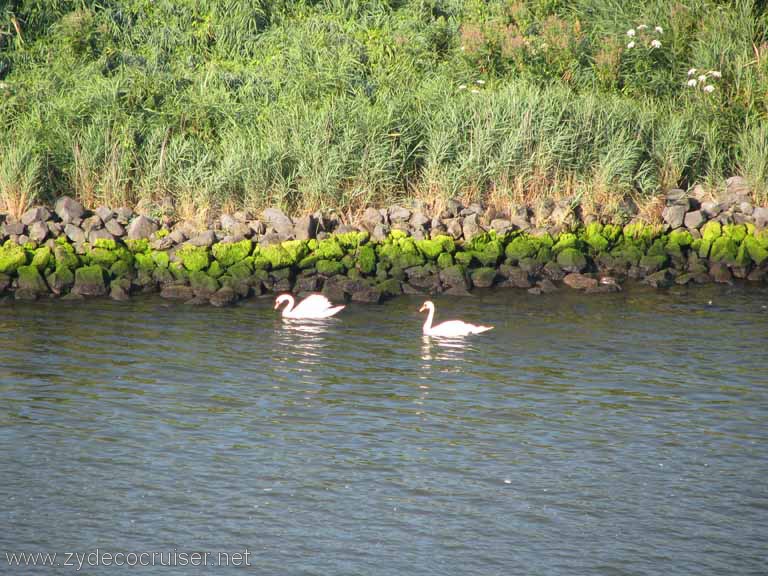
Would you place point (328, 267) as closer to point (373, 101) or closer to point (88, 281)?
point (88, 281)

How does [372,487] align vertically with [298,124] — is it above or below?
below

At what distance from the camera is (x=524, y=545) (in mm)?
8891

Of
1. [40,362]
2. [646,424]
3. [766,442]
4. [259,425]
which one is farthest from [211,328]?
[766,442]

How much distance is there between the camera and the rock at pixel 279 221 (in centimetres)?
1803

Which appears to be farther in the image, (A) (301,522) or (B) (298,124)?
(B) (298,124)

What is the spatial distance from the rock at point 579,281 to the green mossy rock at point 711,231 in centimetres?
237

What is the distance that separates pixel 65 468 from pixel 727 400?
22.5 ft

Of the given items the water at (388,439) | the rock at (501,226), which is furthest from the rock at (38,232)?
the rock at (501,226)

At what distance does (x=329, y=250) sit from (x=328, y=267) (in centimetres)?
33

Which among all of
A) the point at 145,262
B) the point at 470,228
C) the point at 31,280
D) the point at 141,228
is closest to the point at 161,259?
the point at 145,262

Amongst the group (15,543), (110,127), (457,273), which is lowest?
(15,543)

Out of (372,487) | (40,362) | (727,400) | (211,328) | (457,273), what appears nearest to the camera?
(372,487)

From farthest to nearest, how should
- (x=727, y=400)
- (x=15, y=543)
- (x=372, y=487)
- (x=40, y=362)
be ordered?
(x=40, y=362) < (x=727, y=400) < (x=372, y=487) < (x=15, y=543)

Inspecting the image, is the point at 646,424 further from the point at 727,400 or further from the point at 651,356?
the point at 651,356
